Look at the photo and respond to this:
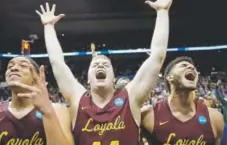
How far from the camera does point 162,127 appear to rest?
4000 mm

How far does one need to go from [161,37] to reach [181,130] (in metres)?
0.79

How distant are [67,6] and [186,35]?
6.84 metres

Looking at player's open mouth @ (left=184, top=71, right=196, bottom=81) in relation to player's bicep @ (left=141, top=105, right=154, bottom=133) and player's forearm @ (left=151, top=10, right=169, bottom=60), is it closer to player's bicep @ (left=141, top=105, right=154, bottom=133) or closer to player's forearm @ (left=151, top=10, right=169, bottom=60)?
player's forearm @ (left=151, top=10, right=169, bottom=60)

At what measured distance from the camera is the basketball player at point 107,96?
388 cm

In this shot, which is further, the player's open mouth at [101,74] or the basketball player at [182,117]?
the player's open mouth at [101,74]

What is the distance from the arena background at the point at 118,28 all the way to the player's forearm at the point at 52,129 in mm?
14067

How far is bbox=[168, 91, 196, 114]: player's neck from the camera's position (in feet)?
13.6

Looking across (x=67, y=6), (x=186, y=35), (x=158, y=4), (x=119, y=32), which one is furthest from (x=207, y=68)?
(x=158, y=4)

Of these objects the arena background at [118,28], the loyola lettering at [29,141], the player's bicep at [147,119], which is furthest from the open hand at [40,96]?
the arena background at [118,28]

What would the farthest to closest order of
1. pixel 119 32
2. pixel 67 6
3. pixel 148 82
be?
pixel 119 32 → pixel 67 6 → pixel 148 82

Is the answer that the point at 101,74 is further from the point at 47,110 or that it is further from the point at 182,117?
the point at 47,110

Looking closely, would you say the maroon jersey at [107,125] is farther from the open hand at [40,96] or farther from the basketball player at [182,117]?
the open hand at [40,96]

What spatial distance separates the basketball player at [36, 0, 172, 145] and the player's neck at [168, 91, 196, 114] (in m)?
0.30

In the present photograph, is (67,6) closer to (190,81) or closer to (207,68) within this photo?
(207,68)
